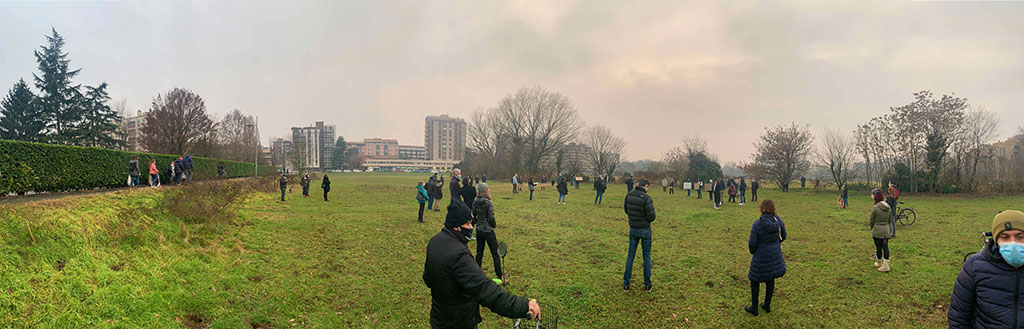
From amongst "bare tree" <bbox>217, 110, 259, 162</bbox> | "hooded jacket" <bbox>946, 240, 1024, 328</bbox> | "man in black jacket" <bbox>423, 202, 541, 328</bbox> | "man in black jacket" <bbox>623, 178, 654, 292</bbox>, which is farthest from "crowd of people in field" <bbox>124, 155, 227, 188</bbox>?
"bare tree" <bbox>217, 110, 259, 162</bbox>

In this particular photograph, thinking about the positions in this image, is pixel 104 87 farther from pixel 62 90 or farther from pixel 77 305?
pixel 77 305

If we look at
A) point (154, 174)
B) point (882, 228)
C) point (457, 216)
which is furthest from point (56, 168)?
point (882, 228)

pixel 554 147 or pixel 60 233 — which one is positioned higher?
pixel 554 147

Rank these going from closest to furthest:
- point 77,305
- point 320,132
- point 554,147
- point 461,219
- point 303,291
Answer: point 461,219
point 77,305
point 303,291
point 554,147
point 320,132

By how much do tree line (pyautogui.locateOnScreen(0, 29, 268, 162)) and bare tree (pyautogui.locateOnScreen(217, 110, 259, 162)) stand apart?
13.4 metres

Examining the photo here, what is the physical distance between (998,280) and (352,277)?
7.65 m

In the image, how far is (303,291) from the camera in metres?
6.24

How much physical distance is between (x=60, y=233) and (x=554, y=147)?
175 feet

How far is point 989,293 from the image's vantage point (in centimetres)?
262

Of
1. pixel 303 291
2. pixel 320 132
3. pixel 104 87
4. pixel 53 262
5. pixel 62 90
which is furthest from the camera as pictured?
pixel 320 132

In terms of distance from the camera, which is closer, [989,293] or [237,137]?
[989,293]

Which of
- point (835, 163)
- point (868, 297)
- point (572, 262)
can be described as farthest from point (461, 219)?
point (835, 163)

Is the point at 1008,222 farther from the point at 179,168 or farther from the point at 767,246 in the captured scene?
the point at 179,168

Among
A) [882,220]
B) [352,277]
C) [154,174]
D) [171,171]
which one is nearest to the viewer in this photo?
[352,277]
